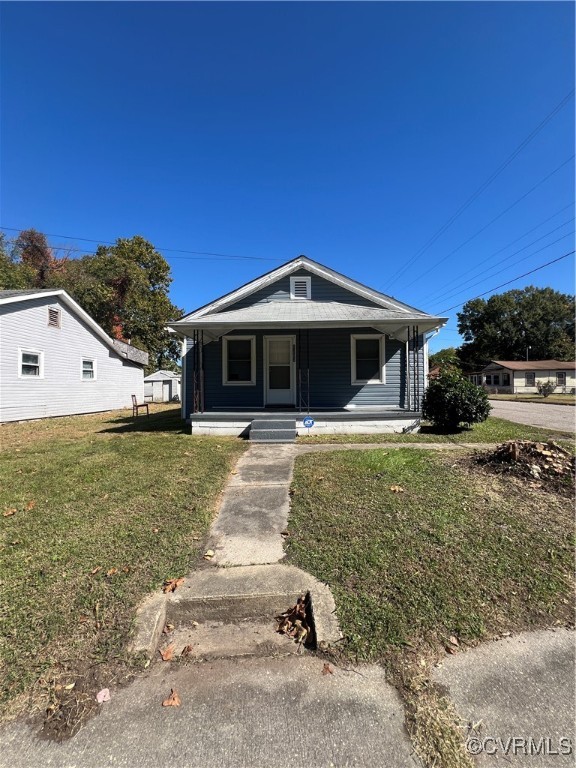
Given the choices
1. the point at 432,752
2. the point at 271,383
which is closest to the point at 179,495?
the point at 432,752

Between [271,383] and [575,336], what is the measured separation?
216ft

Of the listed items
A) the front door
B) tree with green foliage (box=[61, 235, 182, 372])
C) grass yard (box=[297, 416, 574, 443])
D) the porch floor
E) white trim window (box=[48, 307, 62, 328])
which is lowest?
grass yard (box=[297, 416, 574, 443])

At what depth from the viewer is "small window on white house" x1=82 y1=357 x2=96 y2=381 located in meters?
16.5

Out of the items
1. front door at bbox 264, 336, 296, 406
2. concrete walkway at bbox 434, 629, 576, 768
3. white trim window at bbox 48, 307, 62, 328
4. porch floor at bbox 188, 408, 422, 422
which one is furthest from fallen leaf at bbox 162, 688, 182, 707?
white trim window at bbox 48, 307, 62, 328

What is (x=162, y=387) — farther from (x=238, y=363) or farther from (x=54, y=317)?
(x=238, y=363)

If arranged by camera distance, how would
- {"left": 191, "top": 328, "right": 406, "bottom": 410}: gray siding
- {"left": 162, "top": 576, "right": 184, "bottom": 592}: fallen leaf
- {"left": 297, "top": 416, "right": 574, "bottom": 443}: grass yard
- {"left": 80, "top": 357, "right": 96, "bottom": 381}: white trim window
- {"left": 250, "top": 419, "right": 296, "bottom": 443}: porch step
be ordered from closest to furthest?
{"left": 162, "top": 576, "right": 184, "bottom": 592}: fallen leaf, {"left": 297, "top": 416, "right": 574, "bottom": 443}: grass yard, {"left": 250, "top": 419, "right": 296, "bottom": 443}: porch step, {"left": 191, "top": 328, "right": 406, "bottom": 410}: gray siding, {"left": 80, "top": 357, "right": 96, "bottom": 381}: white trim window

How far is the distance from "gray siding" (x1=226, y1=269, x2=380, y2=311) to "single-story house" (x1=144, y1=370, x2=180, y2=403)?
52.3 ft

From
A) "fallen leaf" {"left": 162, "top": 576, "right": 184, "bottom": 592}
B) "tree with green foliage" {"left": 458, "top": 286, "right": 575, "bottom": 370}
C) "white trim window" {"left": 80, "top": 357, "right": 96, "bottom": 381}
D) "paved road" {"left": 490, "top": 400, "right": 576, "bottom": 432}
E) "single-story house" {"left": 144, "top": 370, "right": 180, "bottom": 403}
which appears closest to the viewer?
"fallen leaf" {"left": 162, "top": 576, "right": 184, "bottom": 592}

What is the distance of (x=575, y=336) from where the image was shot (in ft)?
188

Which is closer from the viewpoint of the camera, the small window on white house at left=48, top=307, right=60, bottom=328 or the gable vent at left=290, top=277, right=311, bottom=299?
the gable vent at left=290, top=277, right=311, bottom=299

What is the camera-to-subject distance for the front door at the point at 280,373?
10.8 metres

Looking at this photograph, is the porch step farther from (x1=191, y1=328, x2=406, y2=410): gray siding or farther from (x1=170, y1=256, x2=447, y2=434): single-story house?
(x1=191, y1=328, x2=406, y2=410): gray siding

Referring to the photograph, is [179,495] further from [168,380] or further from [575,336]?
[575,336]

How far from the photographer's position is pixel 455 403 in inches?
348
